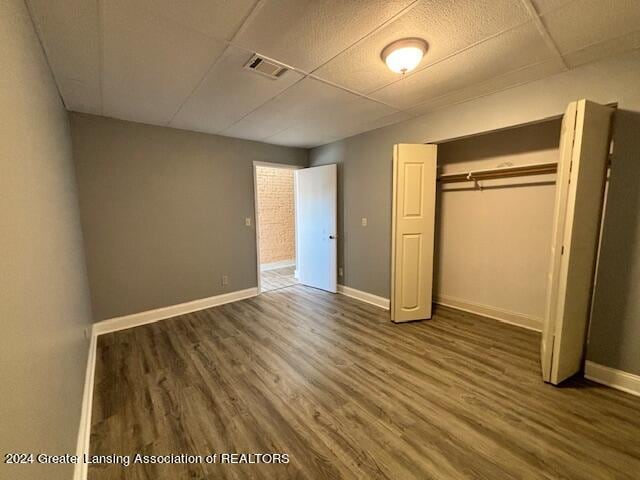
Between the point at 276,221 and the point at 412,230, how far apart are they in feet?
13.3

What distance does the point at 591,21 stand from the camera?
1.54 m

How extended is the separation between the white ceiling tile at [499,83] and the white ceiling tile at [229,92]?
149 centimetres

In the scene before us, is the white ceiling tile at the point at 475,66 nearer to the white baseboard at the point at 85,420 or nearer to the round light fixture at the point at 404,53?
the round light fixture at the point at 404,53

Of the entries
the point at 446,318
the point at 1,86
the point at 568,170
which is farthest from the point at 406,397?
the point at 1,86

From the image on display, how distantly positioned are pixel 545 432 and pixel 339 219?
126 inches

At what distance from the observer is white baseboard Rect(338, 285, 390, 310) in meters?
3.68

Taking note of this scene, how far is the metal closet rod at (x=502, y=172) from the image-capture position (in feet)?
→ 8.93

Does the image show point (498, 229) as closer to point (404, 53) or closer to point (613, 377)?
point (613, 377)

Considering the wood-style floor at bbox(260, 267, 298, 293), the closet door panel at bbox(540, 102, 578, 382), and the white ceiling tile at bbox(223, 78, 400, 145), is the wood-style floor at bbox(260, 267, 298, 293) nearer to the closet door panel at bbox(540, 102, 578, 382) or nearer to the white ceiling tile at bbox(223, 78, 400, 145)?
the white ceiling tile at bbox(223, 78, 400, 145)

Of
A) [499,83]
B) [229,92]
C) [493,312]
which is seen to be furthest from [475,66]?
[493,312]

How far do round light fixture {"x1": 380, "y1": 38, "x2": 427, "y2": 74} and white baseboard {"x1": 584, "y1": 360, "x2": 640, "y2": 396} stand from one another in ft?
8.81

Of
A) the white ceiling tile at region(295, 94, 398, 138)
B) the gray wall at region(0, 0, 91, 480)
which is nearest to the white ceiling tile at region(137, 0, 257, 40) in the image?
the gray wall at region(0, 0, 91, 480)

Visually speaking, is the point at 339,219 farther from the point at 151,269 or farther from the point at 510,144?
the point at 151,269

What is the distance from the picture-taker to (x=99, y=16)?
1436mm
